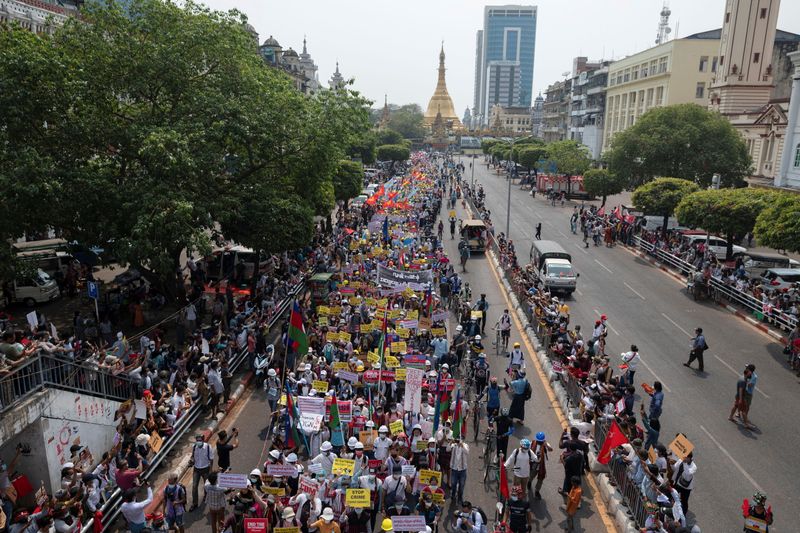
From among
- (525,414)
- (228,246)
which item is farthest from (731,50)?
(525,414)

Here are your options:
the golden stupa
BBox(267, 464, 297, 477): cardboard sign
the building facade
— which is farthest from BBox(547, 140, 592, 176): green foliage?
the golden stupa

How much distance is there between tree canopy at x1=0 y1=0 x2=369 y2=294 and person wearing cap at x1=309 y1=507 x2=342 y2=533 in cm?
1059

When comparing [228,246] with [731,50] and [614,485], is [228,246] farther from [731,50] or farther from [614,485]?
[731,50]

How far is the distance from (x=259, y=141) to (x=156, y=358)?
29.3ft

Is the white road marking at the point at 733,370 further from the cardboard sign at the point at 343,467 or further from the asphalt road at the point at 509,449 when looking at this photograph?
the cardboard sign at the point at 343,467

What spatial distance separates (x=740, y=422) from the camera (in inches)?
585

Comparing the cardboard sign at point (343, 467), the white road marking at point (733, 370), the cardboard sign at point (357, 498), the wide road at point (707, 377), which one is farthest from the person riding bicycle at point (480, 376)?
the white road marking at point (733, 370)

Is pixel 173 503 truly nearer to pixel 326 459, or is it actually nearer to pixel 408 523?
pixel 326 459

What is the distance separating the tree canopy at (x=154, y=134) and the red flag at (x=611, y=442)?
12062 mm

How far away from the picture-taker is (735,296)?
24.6 meters

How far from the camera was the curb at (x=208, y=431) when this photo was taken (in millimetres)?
11328

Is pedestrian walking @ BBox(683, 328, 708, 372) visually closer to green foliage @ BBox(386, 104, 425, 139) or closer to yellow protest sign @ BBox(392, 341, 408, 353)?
yellow protest sign @ BBox(392, 341, 408, 353)

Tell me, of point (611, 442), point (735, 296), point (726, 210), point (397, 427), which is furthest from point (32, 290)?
point (726, 210)

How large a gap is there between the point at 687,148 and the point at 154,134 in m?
39.2
